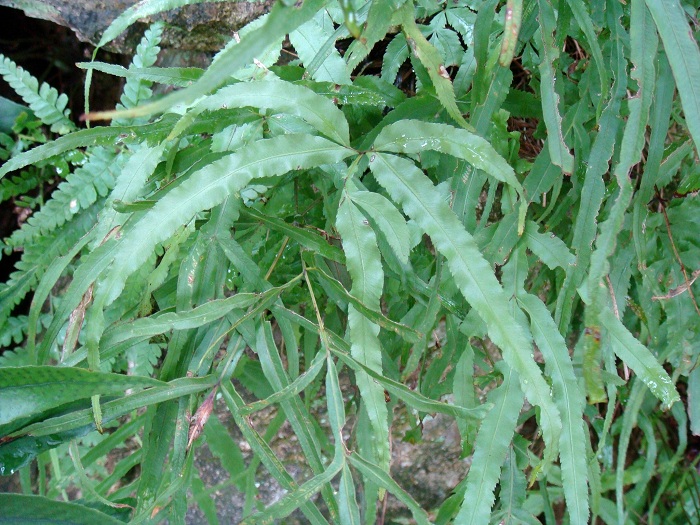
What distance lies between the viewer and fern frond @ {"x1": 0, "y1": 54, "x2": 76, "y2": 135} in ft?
3.30

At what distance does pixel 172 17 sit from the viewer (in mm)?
894

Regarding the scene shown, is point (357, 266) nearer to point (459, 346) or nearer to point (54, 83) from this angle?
point (459, 346)

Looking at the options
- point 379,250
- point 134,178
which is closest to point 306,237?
point 379,250

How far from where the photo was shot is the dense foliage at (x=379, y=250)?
1.50ft

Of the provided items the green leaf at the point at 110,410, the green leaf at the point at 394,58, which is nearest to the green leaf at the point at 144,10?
the green leaf at the point at 394,58

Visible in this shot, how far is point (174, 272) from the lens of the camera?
0.69m

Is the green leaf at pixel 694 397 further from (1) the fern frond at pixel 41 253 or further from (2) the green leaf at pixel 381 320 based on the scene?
(1) the fern frond at pixel 41 253

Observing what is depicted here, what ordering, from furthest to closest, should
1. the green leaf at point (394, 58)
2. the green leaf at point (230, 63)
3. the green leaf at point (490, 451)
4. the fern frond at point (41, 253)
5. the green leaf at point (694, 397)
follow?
the fern frond at point (41, 253), the green leaf at point (694, 397), the green leaf at point (394, 58), the green leaf at point (490, 451), the green leaf at point (230, 63)

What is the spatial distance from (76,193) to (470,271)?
777 mm

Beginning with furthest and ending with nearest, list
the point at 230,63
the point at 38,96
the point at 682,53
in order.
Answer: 1. the point at 38,96
2. the point at 682,53
3. the point at 230,63

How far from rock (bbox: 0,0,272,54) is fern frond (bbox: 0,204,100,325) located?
11.8 inches

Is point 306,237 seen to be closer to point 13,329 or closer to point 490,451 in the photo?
point 490,451

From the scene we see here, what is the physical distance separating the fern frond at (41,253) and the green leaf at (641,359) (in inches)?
32.7

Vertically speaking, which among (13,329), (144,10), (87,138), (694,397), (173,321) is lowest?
(13,329)
